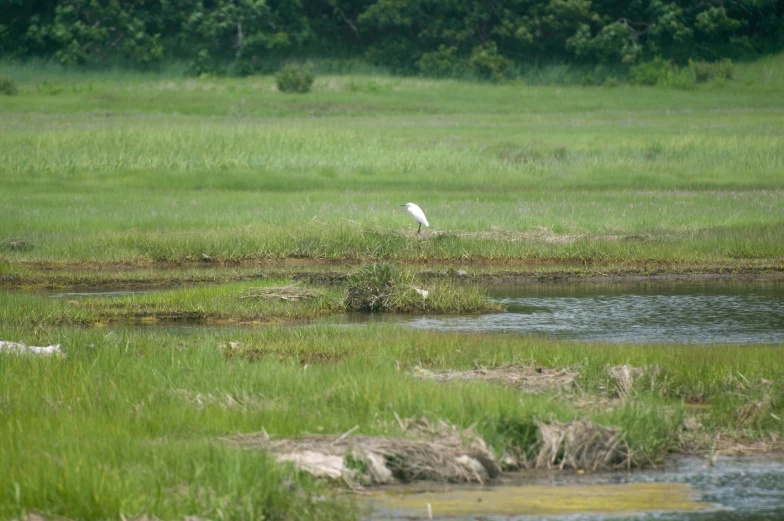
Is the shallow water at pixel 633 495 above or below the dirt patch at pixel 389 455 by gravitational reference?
below

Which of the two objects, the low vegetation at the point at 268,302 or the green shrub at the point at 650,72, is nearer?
the low vegetation at the point at 268,302

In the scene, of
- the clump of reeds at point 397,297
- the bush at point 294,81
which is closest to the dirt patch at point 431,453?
the clump of reeds at point 397,297

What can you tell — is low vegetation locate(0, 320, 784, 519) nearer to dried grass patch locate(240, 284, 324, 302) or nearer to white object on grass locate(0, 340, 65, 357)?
white object on grass locate(0, 340, 65, 357)

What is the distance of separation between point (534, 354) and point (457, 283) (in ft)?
21.3

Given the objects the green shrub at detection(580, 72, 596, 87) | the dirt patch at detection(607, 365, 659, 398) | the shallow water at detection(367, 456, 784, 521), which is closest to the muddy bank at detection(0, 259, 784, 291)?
the dirt patch at detection(607, 365, 659, 398)

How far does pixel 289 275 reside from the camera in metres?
18.5

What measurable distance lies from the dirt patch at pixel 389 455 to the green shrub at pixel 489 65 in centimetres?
4610

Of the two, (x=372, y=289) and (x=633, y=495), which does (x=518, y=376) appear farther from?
(x=372, y=289)

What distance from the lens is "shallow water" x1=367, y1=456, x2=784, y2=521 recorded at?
7.51 m

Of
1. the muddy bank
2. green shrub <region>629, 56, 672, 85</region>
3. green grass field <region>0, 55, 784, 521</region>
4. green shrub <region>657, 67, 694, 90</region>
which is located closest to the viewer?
green grass field <region>0, 55, 784, 521</region>

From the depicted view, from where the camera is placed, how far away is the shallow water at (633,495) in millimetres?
7508

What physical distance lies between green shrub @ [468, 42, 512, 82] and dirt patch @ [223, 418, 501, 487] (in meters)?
46.1

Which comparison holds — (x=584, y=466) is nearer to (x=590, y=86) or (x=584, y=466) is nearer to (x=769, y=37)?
(x=590, y=86)

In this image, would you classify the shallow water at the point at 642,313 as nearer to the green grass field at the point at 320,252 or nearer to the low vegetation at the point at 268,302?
the low vegetation at the point at 268,302
